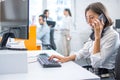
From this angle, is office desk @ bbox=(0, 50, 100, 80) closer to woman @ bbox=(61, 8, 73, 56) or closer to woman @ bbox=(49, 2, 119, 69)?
woman @ bbox=(49, 2, 119, 69)

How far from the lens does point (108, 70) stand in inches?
63.9

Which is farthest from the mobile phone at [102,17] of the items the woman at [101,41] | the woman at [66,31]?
the woman at [66,31]

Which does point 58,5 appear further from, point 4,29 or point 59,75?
point 59,75

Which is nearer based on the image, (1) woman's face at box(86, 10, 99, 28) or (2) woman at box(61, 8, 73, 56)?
(1) woman's face at box(86, 10, 99, 28)

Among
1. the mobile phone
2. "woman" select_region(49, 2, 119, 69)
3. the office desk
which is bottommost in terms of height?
the office desk

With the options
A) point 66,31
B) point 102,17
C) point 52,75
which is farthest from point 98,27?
point 66,31

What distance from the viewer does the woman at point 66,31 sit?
18.6 feet

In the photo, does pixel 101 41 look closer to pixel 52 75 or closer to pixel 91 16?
pixel 91 16

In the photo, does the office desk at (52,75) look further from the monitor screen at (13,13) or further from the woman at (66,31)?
the woman at (66,31)

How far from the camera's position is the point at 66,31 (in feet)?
18.6

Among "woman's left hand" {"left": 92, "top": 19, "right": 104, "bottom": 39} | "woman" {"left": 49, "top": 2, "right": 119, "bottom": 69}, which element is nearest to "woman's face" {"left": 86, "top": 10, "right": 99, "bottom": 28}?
"woman" {"left": 49, "top": 2, "right": 119, "bottom": 69}

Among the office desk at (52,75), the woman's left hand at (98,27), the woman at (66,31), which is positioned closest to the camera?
the office desk at (52,75)

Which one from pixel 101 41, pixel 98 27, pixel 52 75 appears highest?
pixel 98 27

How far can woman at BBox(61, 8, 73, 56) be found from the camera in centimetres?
567
